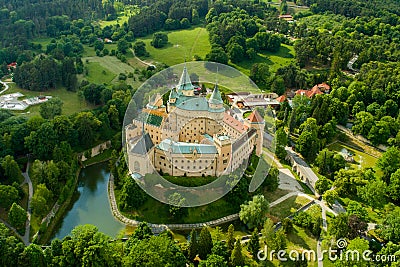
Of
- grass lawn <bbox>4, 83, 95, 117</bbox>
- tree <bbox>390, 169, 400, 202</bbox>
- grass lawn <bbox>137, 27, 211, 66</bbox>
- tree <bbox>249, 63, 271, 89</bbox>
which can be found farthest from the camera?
grass lawn <bbox>137, 27, 211, 66</bbox>

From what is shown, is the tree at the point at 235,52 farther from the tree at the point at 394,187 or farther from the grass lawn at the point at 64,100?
the tree at the point at 394,187

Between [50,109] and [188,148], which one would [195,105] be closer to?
[188,148]

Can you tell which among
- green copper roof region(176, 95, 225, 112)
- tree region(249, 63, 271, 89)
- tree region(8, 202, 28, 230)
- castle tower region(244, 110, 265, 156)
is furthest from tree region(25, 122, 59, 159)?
tree region(249, 63, 271, 89)

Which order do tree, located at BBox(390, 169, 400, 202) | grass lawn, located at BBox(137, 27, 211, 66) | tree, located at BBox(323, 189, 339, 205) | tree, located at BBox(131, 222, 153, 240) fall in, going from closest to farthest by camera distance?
1. tree, located at BBox(131, 222, 153, 240)
2. tree, located at BBox(323, 189, 339, 205)
3. tree, located at BBox(390, 169, 400, 202)
4. grass lawn, located at BBox(137, 27, 211, 66)

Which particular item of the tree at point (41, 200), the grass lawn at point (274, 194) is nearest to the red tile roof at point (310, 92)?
the grass lawn at point (274, 194)

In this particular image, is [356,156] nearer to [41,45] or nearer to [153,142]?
[153,142]

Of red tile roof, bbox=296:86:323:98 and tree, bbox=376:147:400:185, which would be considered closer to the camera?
tree, bbox=376:147:400:185

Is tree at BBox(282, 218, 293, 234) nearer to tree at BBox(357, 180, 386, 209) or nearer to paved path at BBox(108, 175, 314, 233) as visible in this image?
paved path at BBox(108, 175, 314, 233)
